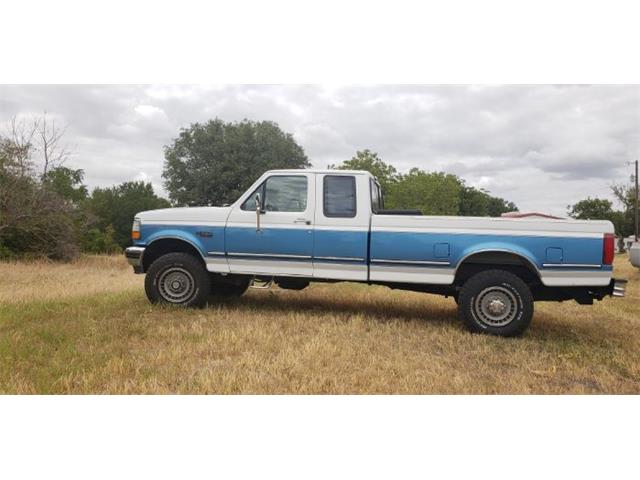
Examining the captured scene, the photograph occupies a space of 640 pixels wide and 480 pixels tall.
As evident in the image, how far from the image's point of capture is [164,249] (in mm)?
6105

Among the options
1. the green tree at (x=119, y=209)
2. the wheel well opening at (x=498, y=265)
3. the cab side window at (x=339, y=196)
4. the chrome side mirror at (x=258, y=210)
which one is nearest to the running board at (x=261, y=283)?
the chrome side mirror at (x=258, y=210)

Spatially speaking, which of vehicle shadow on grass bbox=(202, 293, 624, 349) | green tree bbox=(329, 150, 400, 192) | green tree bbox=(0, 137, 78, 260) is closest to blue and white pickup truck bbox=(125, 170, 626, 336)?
Result: vehicle shadow on grass bbox=(202, 293, 624, 349)

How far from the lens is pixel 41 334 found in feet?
15.1

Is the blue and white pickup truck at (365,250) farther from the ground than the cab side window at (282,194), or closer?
closer

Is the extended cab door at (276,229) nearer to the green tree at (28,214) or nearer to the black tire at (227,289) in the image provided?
the black tire at (227,289)

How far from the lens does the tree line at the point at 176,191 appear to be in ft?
45.0

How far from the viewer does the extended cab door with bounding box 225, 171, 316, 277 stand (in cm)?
560

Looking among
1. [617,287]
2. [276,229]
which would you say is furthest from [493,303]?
[276,229]

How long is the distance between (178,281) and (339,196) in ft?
8.12

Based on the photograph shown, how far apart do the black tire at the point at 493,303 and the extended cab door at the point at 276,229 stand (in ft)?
6.48

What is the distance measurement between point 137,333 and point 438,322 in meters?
3.74

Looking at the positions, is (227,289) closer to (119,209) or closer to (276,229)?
(276,229)

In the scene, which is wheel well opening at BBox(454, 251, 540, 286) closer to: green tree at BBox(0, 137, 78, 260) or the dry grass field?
the dry grass field

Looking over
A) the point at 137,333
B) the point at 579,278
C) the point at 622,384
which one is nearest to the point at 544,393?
the point at 622,384
